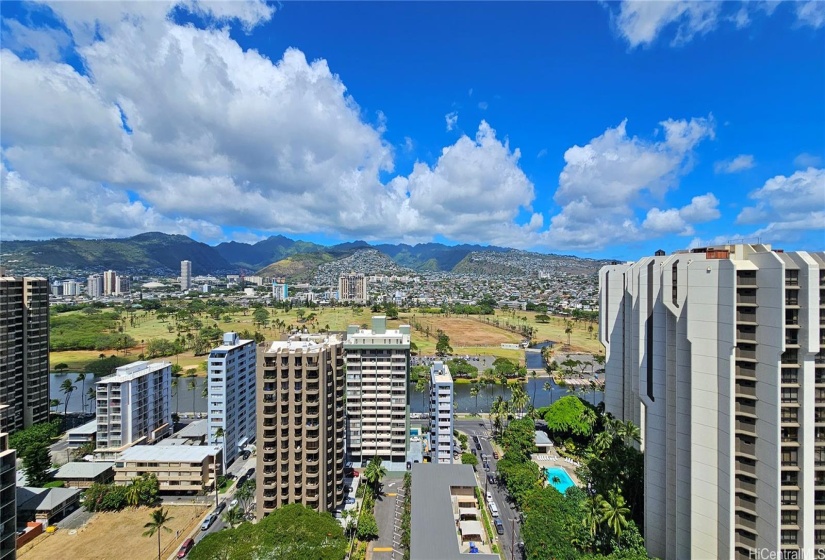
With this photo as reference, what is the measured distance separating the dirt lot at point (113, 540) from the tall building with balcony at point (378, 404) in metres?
10.7

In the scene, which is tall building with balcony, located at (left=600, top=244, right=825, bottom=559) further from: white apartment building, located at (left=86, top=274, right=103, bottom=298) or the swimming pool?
white apartment building, located at (left=86, top=274, right=103, bottom=298)

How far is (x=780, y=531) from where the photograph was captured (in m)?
11.9

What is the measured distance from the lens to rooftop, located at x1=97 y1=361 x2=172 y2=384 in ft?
94.7

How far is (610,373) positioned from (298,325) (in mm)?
68927

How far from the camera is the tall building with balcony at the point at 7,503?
1430 cm

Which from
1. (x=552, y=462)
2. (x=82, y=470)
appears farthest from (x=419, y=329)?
(x=82, y=470)

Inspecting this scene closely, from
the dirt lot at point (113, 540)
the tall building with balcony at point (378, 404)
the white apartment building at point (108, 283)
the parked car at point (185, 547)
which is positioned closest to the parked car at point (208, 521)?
the dirt lot at point (113, 540)

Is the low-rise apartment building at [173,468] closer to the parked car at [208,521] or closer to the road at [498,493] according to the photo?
the parked car at [208,521]

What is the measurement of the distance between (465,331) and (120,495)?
236 feet

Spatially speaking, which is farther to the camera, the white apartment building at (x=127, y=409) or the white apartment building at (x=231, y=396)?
the white apartment building at (x=231, y=396)

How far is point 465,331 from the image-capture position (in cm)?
8906

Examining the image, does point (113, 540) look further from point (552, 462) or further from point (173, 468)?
point (552, 462)

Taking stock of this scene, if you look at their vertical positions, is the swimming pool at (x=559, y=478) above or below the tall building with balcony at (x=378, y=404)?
below

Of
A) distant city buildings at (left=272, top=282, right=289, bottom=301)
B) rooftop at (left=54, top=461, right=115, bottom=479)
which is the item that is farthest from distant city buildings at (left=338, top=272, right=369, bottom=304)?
rooftop at (left=54, top=461, right=115, bottom=479)
